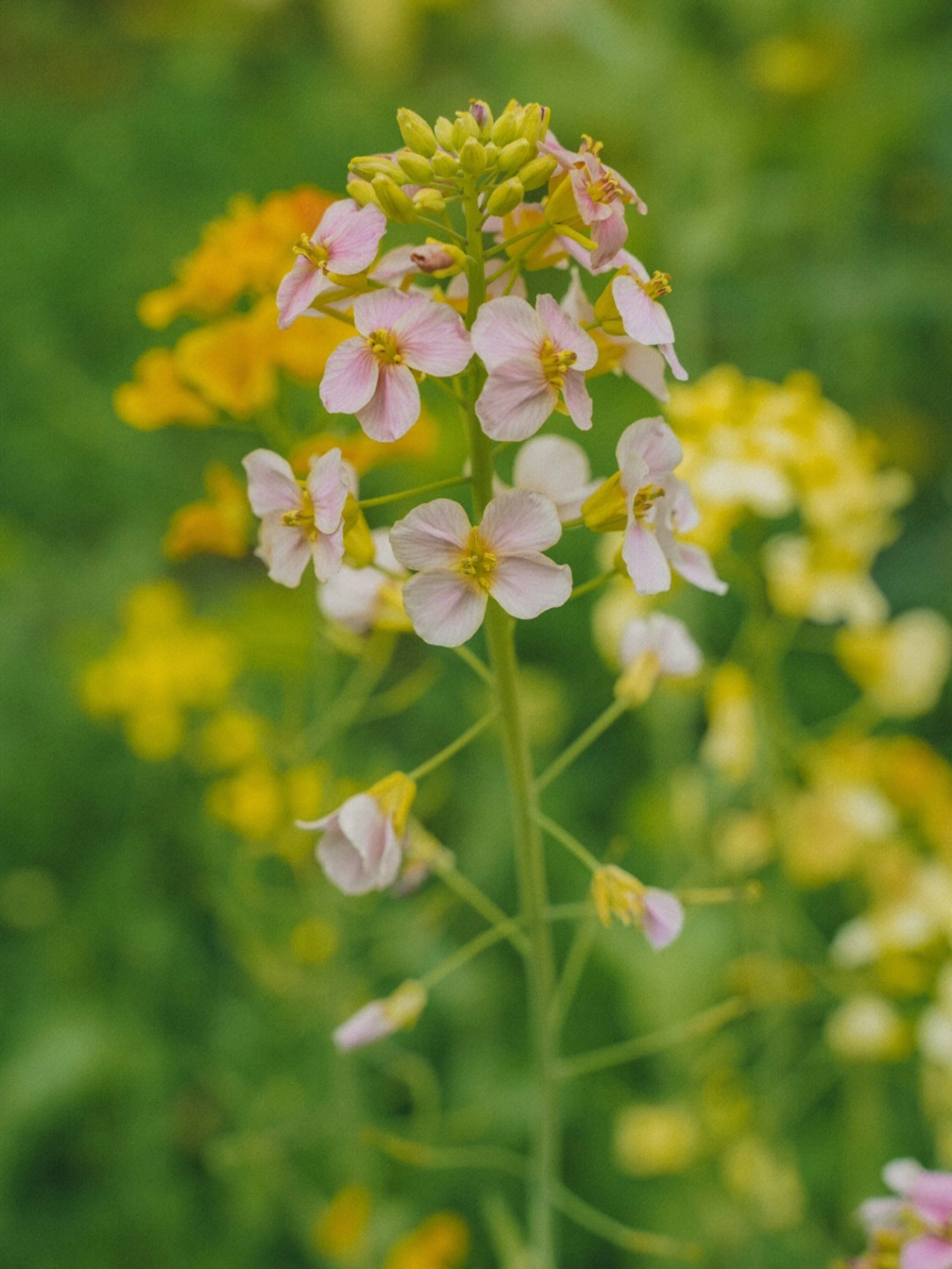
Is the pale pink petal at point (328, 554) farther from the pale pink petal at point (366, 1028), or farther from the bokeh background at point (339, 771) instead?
the bokeh background at point (339, 771)

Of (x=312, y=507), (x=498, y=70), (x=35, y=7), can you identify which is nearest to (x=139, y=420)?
(x=312, y=507)

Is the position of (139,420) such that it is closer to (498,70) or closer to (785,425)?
(785,425)

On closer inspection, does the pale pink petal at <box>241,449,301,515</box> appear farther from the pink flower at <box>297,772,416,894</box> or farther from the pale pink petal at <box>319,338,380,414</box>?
the pink flower at <box>297,772,416,894</box>

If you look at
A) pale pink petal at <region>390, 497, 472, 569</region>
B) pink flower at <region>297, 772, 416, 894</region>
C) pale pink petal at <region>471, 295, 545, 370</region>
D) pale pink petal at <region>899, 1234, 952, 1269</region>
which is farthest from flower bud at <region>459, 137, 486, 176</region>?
pale pink petal at <region>899, 1234, 952, 1269</region>

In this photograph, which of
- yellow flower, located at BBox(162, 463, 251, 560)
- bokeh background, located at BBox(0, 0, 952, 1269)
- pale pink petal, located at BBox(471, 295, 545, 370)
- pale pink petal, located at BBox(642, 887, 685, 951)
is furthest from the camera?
bokeh background, located at BBox(0, 0, 952, 1269)

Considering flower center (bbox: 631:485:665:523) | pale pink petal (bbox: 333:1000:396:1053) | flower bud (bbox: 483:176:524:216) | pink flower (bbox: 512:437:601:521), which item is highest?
flower bud (bbox: 483:176:524:216)

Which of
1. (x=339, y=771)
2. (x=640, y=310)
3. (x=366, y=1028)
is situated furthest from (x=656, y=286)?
(x=339, y=771)

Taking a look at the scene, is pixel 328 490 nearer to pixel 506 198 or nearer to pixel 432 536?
pixel 432 536

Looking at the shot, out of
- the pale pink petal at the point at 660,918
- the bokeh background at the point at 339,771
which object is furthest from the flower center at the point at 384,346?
the bokeh background at the point at 339,771
